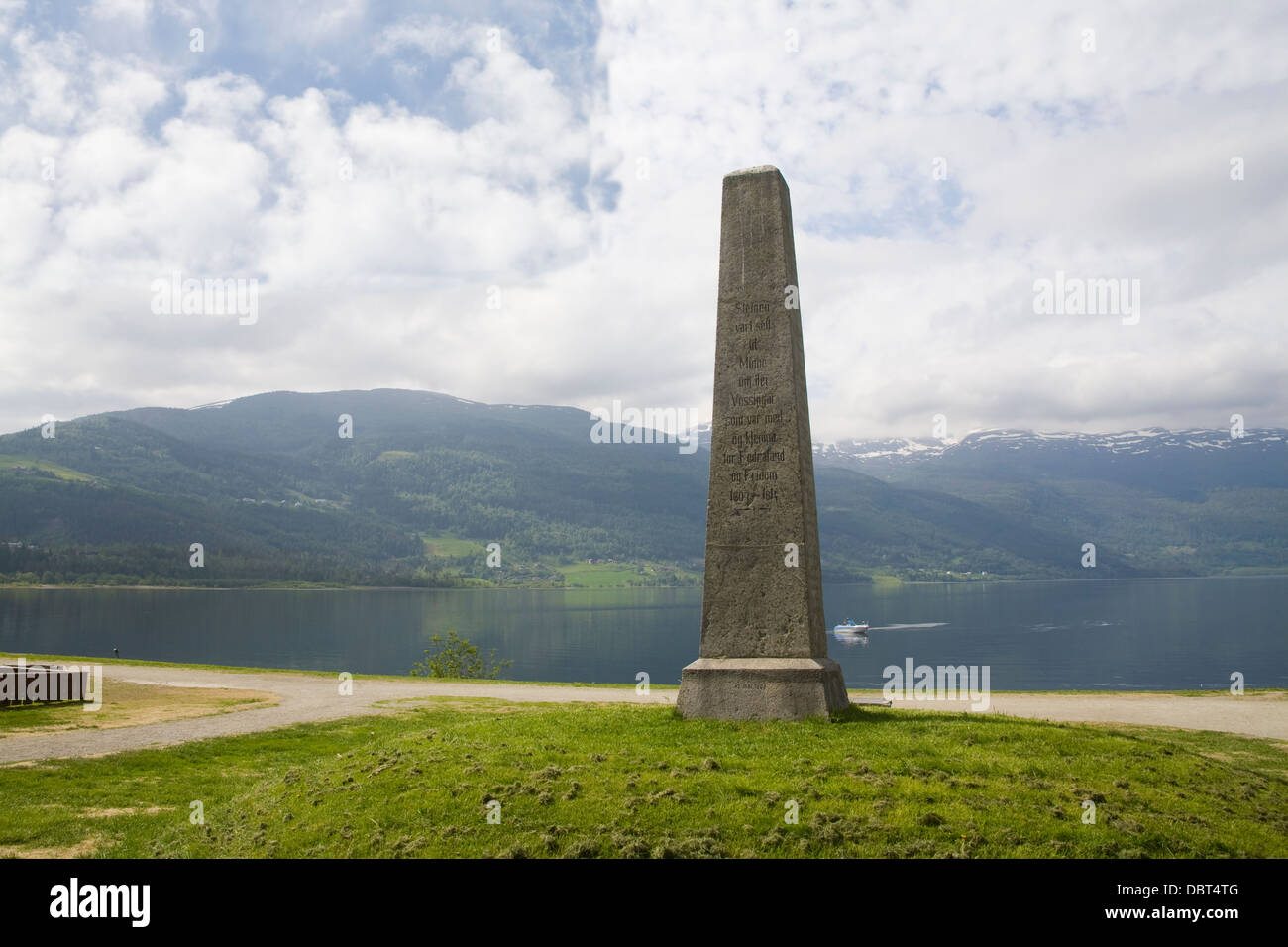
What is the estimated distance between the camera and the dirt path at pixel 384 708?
19653 mm

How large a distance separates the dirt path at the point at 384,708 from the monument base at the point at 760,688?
6051 millimetres

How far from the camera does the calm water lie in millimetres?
85125

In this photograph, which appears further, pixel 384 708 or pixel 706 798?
pixel 384 708

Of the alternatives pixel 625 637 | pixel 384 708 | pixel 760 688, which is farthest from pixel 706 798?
pixel 625 637

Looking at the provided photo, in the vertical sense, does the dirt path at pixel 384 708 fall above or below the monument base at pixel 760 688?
below

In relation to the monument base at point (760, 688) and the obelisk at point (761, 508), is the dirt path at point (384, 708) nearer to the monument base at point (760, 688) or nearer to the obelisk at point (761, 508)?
the monument base at point (760, 688)

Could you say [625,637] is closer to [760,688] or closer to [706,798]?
[760,688]

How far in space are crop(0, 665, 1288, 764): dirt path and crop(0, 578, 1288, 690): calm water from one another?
41190 millimetres

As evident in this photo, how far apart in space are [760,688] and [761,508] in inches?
107

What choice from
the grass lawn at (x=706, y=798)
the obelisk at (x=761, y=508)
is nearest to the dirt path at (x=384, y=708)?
the grass lawn at (x=706, y=798)

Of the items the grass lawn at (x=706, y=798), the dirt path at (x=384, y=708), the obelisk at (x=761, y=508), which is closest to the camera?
the grass lawn at (x=706, y=798)

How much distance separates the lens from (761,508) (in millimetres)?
14008
